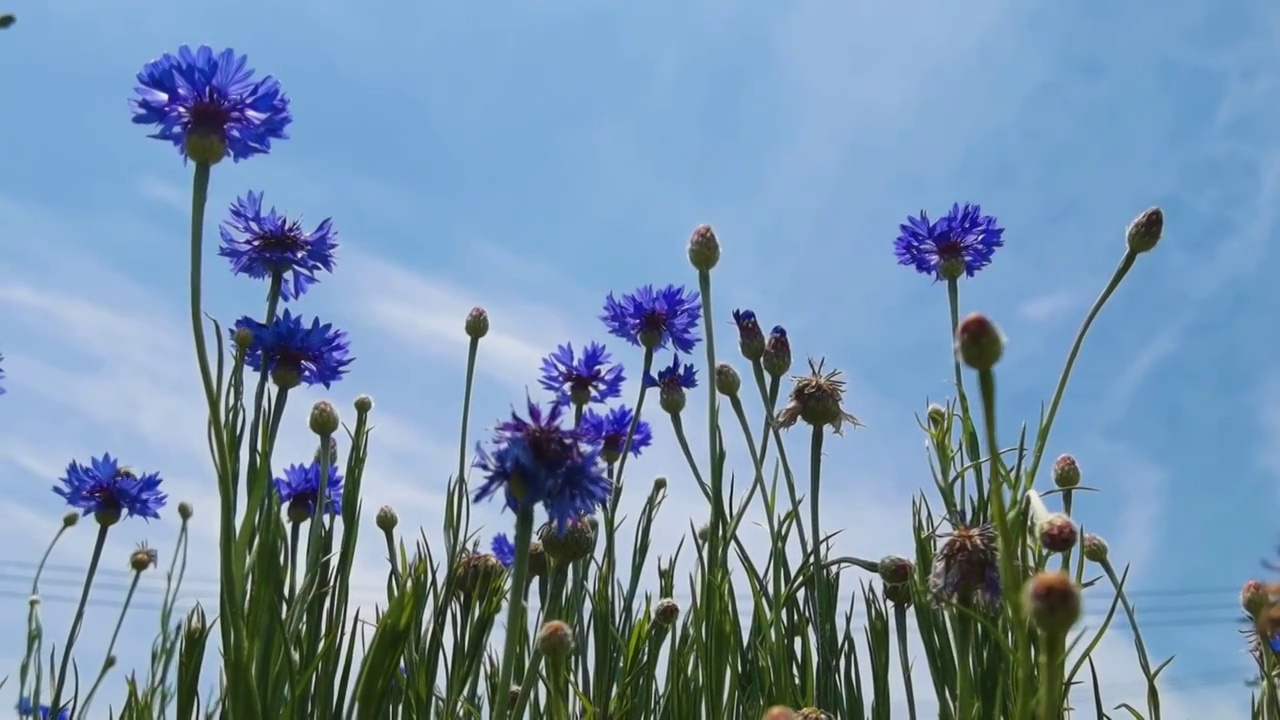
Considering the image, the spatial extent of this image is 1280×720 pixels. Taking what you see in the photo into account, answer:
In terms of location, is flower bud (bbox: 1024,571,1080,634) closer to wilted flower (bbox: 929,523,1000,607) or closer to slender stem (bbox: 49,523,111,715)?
wilted flower (bbox: 929,523,1000,607)

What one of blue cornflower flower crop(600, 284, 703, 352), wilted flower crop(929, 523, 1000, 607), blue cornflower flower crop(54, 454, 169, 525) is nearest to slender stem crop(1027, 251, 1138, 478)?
wilted flower crop(929, 523, 1000, 607)

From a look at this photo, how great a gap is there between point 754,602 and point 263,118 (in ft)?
3.88

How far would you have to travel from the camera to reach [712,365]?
1924 mm

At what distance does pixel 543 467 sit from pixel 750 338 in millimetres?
1388

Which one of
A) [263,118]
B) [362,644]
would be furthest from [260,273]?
[362,644]

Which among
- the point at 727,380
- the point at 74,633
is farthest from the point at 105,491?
the point at 727,380

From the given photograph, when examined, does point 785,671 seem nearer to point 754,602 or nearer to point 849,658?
point 754,602

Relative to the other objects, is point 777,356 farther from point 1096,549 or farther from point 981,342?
point 981,342

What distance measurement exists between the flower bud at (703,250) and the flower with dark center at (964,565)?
35.0 inches

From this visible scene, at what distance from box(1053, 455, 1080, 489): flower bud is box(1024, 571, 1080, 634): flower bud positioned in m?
1.74

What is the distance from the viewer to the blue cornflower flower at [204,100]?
66.0 inches

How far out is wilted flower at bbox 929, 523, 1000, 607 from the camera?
4.70 ft

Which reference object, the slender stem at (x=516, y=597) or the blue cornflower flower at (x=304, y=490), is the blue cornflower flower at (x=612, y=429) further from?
the slender stem at (x=516, y=597)

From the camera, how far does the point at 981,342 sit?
2.99ft
